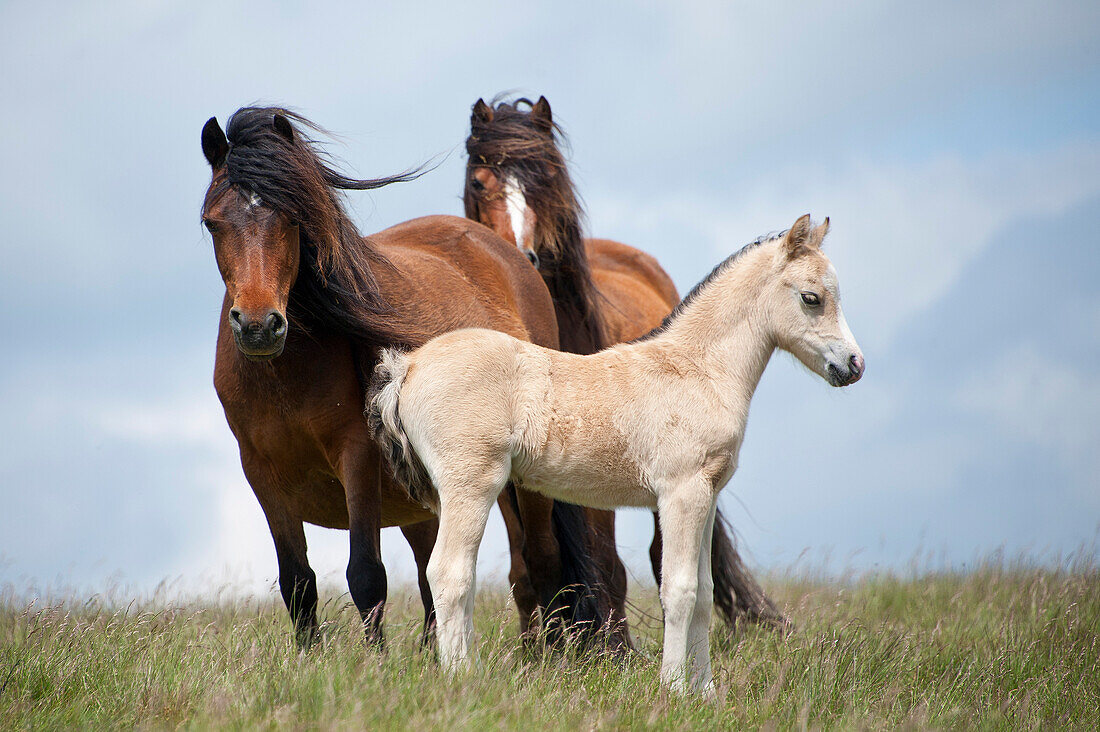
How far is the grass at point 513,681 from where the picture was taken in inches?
134

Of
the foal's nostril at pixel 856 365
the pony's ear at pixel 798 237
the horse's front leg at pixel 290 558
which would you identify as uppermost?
the pony's ear at pixel 798 237

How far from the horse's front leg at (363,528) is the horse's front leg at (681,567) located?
137 cm

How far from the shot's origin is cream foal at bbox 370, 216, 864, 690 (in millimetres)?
3957

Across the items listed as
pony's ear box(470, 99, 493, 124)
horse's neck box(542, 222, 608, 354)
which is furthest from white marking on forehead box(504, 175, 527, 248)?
pony's ear box(470, 99, 493, 124)

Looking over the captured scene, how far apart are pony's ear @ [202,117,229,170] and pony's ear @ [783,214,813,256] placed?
8.72 ft

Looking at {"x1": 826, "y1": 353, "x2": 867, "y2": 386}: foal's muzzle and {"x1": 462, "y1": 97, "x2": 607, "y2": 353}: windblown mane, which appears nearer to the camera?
{"x1": 826, "y1": 353, "x2": 867, "y2": 386}: foal's muzzle

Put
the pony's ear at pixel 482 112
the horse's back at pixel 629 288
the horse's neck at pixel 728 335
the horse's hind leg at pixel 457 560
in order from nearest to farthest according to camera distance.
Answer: the horse's hind leg at pixel 457 560
the horse's neck at pixel 728 335
the pony's ear at pixel 482 112
the horse's back at pixel 629 288

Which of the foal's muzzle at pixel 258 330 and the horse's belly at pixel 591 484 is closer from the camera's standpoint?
the foal's muzzle at pixel 258 330

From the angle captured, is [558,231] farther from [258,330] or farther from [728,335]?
[258,330]

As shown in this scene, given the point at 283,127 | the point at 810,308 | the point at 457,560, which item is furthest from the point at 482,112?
the point at 457,560

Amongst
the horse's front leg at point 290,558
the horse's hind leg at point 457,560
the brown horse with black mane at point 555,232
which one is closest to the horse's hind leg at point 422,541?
the brown horse with black mane at point 555,232

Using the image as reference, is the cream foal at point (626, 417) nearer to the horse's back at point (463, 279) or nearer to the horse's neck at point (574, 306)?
the horse's back at point (463, 279)

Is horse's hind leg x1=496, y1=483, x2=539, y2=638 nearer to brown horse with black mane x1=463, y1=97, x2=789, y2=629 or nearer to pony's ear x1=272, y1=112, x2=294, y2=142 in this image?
brown horse with black mane x1=463, y1=97, x2=789, y2=629

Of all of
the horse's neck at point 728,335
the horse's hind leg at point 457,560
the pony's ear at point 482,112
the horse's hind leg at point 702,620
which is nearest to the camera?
the horse's hind leg at point 457,560
